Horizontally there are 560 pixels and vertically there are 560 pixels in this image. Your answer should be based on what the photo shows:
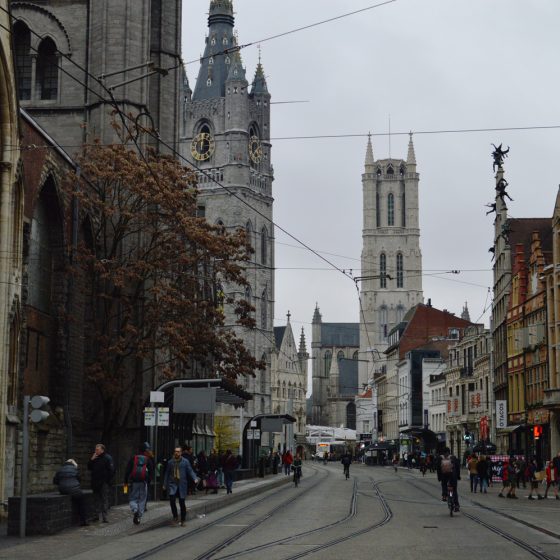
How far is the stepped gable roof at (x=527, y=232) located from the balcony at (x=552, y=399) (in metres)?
15.1

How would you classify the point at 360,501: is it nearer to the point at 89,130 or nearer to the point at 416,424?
the point at 89,130

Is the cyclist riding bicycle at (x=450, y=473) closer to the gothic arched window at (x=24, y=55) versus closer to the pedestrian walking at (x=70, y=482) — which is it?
the pedestrian walking at (x=70, y=482)

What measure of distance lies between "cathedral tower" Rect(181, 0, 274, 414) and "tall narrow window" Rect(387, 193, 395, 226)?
1259 inches

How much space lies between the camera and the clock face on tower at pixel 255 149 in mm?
149875

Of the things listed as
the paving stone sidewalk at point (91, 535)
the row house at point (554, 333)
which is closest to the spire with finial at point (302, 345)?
the row house at point (554, 333)

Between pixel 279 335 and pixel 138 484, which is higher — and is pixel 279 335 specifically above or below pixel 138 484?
above

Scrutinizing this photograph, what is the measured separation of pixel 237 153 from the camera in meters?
146

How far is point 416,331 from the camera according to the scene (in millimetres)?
115562

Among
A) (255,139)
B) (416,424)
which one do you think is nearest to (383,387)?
(416,424)

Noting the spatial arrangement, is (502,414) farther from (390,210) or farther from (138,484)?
(390,210)

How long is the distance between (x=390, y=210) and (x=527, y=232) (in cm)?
11886

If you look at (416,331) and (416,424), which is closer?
(416,424)

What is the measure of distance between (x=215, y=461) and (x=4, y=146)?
16176 millimetres

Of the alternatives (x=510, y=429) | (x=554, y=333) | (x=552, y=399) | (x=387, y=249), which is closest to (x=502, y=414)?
(x=510, y=429)
